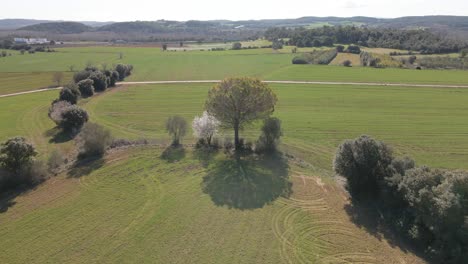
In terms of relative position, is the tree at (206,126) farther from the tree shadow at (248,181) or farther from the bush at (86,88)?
the bush at (86,88)

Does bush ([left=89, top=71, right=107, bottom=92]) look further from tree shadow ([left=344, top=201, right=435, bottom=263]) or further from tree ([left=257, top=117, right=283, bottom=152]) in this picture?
tree shadow ([left=344, top=201, right=435, bottom=263])

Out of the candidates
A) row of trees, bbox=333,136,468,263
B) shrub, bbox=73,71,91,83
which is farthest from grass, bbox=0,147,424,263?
shrub, bbox=73,71,91,83

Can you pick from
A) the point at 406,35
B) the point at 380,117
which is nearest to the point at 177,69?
the point at 380,117

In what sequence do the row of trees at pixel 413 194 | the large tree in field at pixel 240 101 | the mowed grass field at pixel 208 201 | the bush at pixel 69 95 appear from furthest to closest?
the bush at pixel 69 95 < the large tree in field at pixel 240 101 < the mowed grass field at pixel 208 201 < the row of trees at pixel 413 194

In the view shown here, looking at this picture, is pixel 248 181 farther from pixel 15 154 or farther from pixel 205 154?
pixel 15 154

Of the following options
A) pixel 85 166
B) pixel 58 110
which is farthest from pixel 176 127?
pixel 58 110

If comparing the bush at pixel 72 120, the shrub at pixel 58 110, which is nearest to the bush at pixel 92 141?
the bush at pixel 72 120
